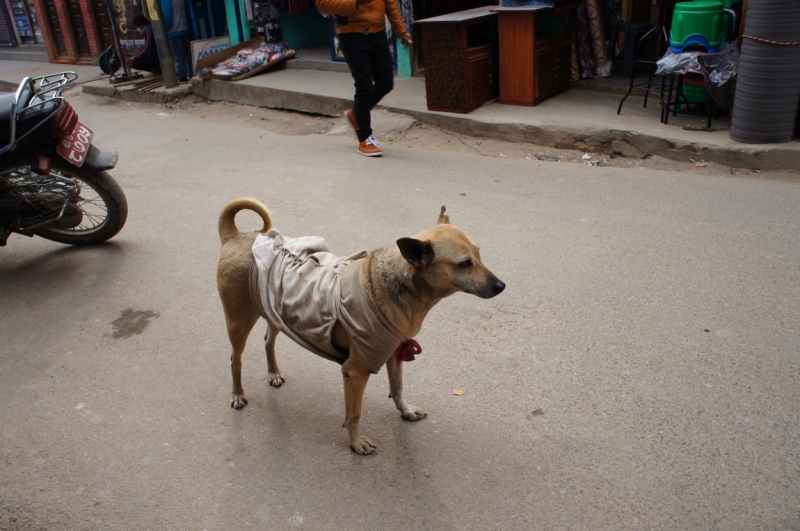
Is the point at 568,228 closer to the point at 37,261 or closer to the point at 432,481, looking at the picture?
the point at 432,481

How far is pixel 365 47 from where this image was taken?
6.70 meters

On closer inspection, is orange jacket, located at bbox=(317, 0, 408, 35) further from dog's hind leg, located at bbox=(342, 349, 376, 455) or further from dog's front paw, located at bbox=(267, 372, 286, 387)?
dog's hind leg, located at bbox=(342, 349, 376, 455)

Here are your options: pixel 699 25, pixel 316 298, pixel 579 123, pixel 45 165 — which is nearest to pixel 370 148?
pixel 579 123

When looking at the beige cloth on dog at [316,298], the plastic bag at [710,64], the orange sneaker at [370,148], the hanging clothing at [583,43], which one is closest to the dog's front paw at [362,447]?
the beige cloth on dog at [316,298]

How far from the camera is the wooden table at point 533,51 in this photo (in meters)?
7.72

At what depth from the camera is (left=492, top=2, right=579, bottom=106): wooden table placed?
7.72 metres

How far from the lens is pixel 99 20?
52.0 ft

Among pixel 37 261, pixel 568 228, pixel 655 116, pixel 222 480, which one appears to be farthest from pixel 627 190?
pixel 37 261

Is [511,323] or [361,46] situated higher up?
[361,46]

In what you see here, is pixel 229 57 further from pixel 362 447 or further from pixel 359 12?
pixel 362 447

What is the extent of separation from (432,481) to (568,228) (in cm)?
293

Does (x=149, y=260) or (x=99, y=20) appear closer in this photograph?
(x=149, y=260)

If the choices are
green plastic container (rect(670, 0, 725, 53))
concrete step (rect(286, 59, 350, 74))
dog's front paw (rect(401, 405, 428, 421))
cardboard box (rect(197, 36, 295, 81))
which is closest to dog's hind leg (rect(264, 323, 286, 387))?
dog's front paw (rect(401, 405, 428, 421))

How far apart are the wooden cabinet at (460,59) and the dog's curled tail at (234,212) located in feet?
17.7
